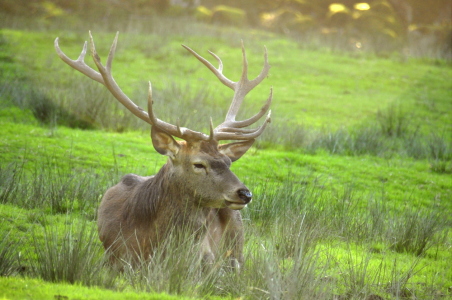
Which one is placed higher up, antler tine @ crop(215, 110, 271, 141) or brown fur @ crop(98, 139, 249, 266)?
antler tine @ crop(215, 110, 271, 141)

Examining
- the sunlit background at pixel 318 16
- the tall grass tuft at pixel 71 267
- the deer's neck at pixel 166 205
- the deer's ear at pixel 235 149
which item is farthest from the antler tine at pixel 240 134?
the sunlit background at pixel 318 16

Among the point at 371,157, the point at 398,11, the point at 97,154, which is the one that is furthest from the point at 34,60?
the point at 398,11

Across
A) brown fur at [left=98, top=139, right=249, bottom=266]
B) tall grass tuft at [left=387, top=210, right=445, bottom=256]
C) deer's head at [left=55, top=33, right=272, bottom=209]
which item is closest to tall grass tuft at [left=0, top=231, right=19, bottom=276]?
brown fur at [left=98, top=139, right=249, bottom=266]

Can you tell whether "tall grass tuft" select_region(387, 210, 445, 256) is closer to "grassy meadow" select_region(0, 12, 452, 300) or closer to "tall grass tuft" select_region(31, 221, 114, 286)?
"grassy meadow" select_region(0, 12, 452, 300)

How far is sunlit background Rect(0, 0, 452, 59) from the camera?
26.5 metres

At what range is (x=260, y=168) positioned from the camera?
9.30m

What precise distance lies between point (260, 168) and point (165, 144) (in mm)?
4165

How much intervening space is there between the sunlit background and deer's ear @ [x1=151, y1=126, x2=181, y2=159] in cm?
1833

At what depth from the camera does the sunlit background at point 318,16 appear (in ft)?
86.8

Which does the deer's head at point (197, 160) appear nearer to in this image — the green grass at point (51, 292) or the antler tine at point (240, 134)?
the antler tine at point (240, 134)

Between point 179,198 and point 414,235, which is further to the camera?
point 414,235

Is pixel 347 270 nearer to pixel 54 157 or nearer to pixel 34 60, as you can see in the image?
pixel 54 157

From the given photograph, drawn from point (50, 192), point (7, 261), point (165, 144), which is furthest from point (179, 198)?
point (50, 192)

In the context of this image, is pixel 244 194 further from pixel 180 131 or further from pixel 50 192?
pixel 50 192
